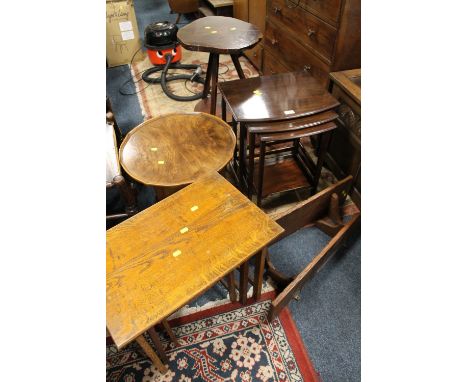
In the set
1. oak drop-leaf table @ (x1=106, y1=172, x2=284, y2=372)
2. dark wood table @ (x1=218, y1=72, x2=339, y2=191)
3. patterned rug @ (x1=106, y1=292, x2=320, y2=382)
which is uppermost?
dark wood table @ (x1=218, y1=72, x2=339, y2=191)

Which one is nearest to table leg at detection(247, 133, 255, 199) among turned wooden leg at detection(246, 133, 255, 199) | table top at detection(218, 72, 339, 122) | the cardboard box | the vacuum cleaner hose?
turned wooden leg at detection(246, 133, 255, 199)

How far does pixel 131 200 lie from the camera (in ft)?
4.96

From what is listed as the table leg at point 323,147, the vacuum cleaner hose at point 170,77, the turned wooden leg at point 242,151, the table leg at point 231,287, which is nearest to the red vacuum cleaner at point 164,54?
the vacuum cleaner hose at point 170,77

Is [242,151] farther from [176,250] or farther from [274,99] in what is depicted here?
[176,250]

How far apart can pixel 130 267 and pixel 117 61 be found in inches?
119

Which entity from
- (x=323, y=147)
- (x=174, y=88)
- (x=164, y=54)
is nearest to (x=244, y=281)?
(x=323, y=147)

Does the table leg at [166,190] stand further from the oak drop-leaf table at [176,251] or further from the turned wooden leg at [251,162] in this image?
the turned wooden leg at [251,162]

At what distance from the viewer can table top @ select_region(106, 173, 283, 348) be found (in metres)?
0.82

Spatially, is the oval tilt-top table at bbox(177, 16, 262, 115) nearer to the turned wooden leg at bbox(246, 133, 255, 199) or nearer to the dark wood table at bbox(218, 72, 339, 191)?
the dark wood table at bbox(218, 72, 339, 191)

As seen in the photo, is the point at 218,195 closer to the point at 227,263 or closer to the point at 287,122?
the point at 227,263

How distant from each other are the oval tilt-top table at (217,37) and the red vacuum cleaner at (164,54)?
963 millimetres

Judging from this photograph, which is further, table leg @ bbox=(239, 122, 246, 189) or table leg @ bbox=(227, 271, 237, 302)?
table leg @ bbox=(239, 122, 246, 189)

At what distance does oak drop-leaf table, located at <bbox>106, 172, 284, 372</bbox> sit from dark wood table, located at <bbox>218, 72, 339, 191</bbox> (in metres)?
0.44

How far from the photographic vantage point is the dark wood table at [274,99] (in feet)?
4.63
